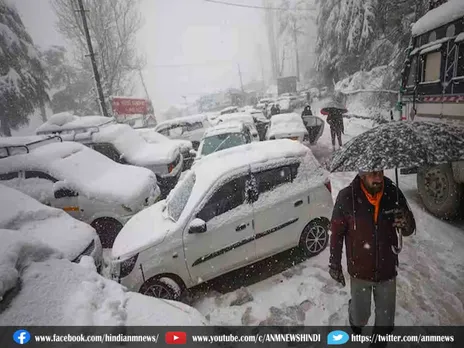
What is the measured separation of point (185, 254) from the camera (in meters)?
3.54

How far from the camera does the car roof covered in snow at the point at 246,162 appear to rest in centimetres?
377

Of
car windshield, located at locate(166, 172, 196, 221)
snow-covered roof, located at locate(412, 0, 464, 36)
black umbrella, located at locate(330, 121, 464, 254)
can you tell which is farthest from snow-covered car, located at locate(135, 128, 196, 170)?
black umbrella, located at locate(330, 121, 464, 254)

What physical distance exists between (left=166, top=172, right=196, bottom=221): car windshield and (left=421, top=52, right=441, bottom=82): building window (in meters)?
4.65

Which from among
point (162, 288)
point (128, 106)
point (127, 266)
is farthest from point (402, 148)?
point (128, 106)

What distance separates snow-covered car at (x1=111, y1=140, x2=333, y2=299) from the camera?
3.50m

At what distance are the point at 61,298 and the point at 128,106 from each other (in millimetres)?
18862

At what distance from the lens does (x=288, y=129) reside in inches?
373

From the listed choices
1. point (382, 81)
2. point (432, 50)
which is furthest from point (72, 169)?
point (382, 81)

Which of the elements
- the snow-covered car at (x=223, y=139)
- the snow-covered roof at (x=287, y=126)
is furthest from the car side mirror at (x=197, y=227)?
the snow-covered roof at (x=287, y=126)

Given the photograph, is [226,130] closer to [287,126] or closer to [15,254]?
[287,126]

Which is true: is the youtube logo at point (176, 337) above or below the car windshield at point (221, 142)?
below

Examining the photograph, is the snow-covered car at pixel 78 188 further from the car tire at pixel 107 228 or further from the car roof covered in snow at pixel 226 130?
the car roof covered in snow at pixel 226 130

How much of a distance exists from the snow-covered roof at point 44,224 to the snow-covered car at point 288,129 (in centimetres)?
665

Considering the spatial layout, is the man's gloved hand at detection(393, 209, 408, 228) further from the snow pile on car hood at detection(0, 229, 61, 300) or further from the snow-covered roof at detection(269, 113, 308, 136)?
the snow-covered roof at detection(269, 113, 308, 136)
